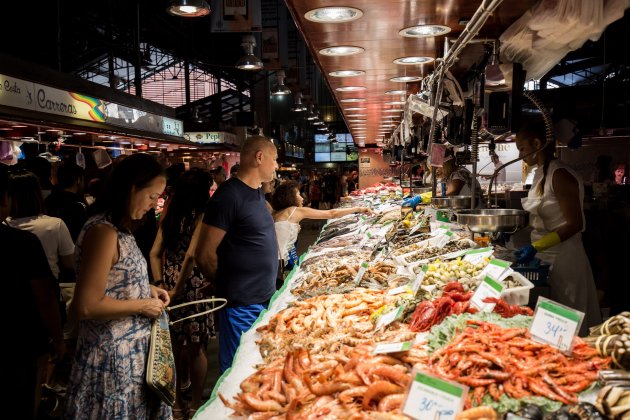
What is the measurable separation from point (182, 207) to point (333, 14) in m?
2.12

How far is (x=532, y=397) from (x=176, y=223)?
358cm

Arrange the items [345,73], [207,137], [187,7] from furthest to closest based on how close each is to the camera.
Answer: [207,137] → [187,7] → [345,73]

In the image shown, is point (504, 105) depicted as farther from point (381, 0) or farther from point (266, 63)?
point (266, 63)

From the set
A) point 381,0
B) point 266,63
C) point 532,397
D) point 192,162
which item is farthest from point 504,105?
point 192,162

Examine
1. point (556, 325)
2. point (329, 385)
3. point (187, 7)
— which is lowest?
point (329, 385)

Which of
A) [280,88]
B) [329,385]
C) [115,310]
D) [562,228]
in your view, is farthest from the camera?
[280,88]

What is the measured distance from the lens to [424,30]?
15.9 ft

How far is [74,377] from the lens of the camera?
291 centimetres

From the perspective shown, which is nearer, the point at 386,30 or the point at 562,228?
the point at 562,228

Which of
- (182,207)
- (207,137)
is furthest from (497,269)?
(207,137)

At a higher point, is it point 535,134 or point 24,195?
point 535,134

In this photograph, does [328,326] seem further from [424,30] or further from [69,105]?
[69,105]

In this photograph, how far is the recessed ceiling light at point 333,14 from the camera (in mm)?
4215

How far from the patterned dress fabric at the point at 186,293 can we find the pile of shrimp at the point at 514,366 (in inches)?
117
